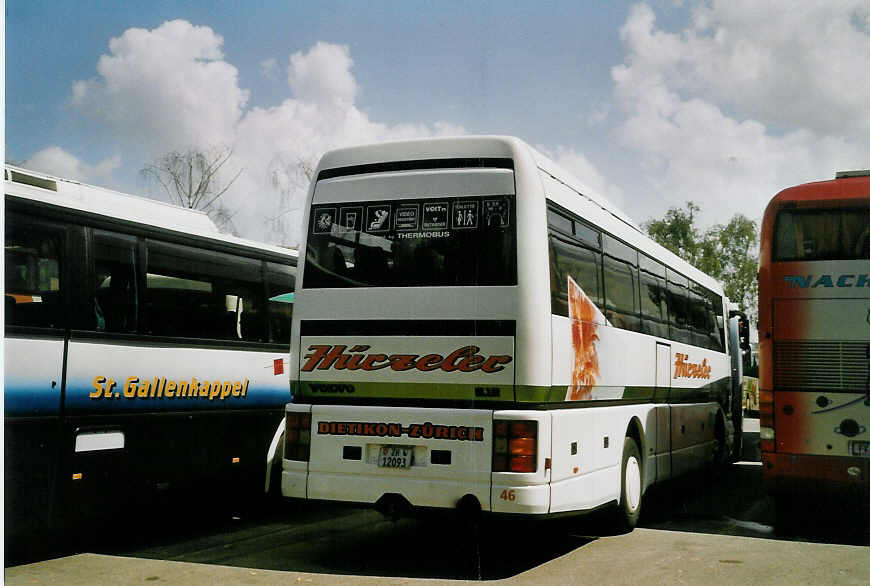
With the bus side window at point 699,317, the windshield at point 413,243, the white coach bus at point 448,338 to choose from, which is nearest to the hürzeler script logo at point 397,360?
the white coach bus at point 448,338

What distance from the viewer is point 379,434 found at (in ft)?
24.7

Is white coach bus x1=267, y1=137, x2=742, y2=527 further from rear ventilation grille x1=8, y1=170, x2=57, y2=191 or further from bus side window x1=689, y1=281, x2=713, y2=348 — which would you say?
bus side window x1=689, y1=281, x2=713, y2=348

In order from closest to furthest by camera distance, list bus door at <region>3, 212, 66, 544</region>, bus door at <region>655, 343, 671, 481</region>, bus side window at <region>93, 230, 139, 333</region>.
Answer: bus door at <region>3, 212, 66, 544</region> < bus side window at <region>93, 230, 139, 333</region> < bus door at <region>655, 343, 671, 481</region>

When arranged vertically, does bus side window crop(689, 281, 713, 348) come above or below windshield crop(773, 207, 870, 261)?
below

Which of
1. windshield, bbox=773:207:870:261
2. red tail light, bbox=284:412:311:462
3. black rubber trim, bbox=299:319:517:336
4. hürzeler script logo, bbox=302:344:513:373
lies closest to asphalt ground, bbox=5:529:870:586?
red tail light, bbox=284:412:311:462

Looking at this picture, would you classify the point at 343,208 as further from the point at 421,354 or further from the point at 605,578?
the point at 605,578

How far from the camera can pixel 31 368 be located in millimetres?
6969

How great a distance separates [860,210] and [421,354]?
5.37 meters

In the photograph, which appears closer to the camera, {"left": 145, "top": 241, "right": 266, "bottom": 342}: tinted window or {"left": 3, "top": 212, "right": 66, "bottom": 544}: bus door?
{"left": 3, "top": 212, "right": 66, "bottom": 544}: bus door

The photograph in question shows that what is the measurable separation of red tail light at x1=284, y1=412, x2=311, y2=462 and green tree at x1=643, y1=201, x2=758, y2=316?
1678 inches

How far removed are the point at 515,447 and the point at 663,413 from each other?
464 centimetres

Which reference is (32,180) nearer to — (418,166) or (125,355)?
(125,355)

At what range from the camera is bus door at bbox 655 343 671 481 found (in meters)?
10.8

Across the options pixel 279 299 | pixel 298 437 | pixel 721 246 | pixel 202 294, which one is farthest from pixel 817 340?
pixel 721 246
